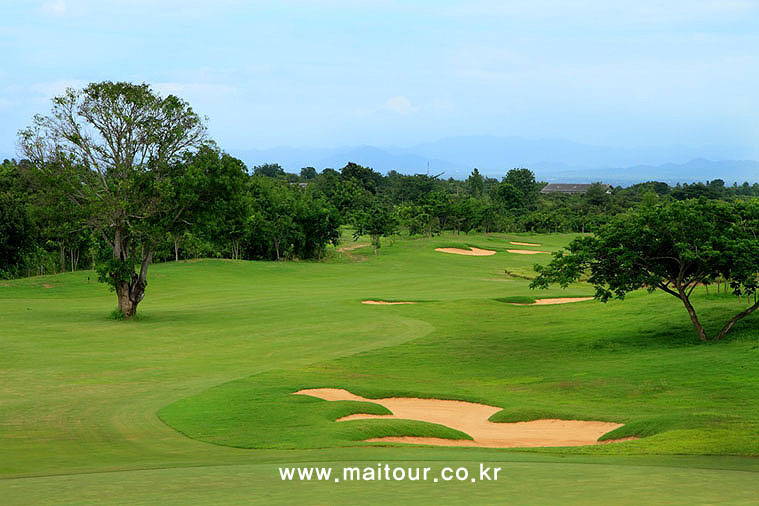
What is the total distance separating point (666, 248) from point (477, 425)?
529 inches

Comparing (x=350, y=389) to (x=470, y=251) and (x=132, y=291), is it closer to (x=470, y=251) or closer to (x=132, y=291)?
(x=132, y=291)

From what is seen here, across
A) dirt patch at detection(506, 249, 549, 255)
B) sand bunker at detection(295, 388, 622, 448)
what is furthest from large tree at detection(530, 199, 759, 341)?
dirt patch at detection(506, 249, 549, 255)

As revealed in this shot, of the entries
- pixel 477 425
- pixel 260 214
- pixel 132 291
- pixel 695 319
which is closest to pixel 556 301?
pixel 695 319

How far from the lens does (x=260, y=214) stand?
82.2 metres

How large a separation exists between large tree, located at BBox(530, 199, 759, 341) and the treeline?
5.10 ft

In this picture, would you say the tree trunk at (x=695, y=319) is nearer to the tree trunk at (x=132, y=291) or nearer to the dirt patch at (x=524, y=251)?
the tree trunk at (x=132, y=291)

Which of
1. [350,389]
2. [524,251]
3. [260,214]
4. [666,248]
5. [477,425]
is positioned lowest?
[477,425]

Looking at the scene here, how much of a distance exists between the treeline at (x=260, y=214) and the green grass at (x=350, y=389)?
5.61 meters

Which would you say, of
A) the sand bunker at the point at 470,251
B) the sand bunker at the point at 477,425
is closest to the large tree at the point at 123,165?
the sand bunker at the point at 477,425

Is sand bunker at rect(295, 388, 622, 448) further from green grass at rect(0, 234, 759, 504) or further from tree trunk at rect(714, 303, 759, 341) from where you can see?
tree trunk at rect(714, 303, 759, 341)

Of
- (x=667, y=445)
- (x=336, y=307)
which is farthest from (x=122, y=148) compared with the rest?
(x=667, y=445)

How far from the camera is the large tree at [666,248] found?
27.8 m

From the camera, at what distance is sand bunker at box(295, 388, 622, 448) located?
1744 centimetres

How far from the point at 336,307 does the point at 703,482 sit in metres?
34.1
